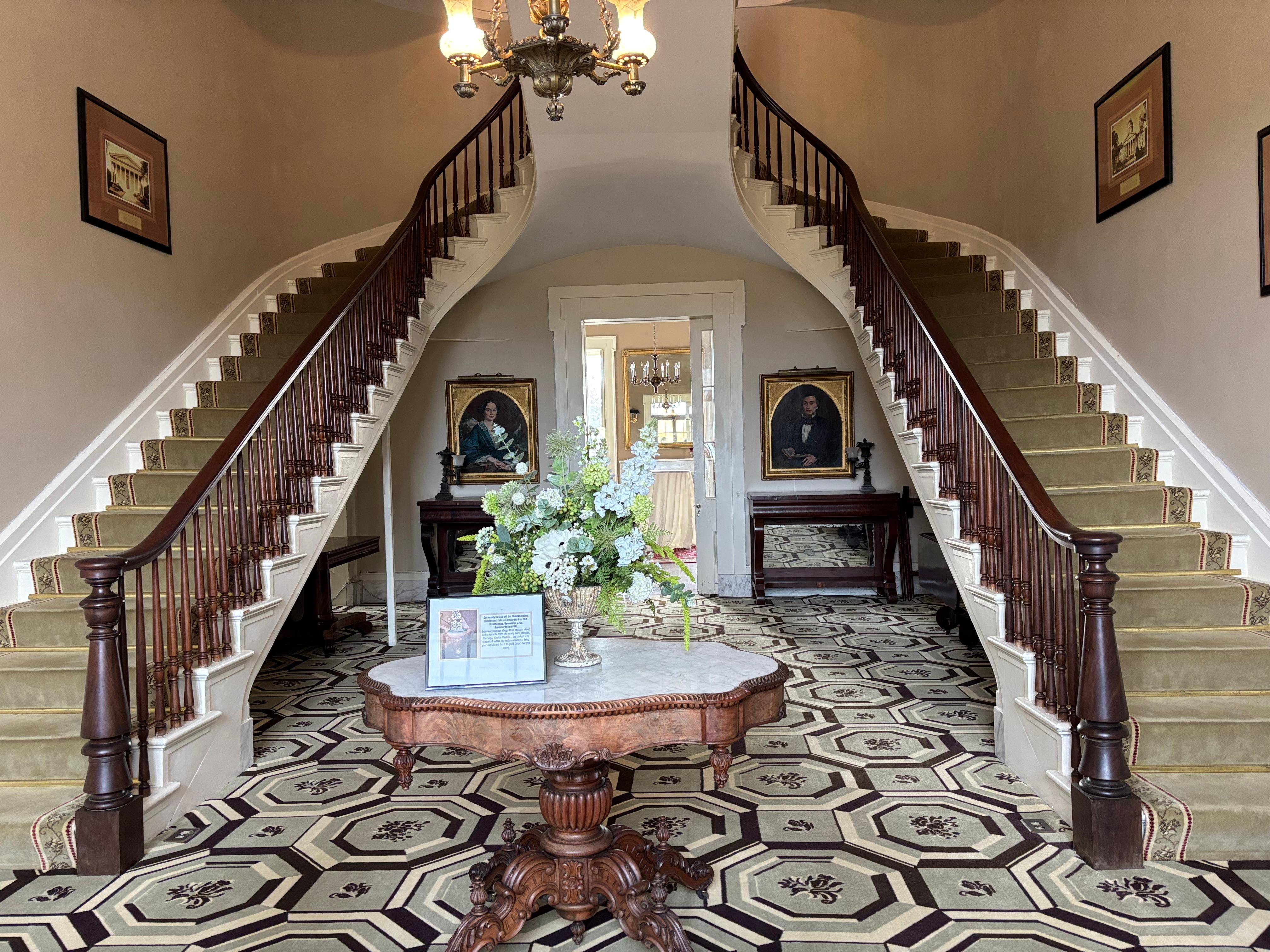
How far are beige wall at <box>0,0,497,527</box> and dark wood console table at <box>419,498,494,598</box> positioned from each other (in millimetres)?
2344

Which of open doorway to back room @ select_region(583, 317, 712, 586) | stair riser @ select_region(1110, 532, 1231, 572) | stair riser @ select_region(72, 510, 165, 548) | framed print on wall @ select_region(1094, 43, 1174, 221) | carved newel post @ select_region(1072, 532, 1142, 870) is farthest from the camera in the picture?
open doorway to back room @ select_region(583, 317, 712, 586)

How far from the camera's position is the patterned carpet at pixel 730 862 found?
7.66 ft

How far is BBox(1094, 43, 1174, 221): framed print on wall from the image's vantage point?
14.7ft

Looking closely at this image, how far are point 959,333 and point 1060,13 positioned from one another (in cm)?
226

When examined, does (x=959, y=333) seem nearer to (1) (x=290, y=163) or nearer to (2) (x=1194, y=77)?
(2) (x=1194, y=77)

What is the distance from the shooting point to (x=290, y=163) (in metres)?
7.23

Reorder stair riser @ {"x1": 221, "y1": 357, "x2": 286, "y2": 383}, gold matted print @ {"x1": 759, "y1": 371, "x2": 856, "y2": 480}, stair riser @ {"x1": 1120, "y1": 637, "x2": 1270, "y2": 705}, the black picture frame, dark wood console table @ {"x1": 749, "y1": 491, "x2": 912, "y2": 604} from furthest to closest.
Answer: gold matted print @ {"x1": 759, "y1": 371, "x2": 856, "y2": 480}
dark wood console table @ {"x1": 749, "y1": 491, "x2": 912, "y2": 604}
stair riser @ {"x1": 221, "y1": 357, "x2": 286, "y2": 383}
the black picture frame
stair riser @ {"x1": 1120, "y1": 637, "x2": 1270, "y2": 705}

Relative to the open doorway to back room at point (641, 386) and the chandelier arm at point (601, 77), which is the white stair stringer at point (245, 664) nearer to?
the chandelier arm at point (601, 77)

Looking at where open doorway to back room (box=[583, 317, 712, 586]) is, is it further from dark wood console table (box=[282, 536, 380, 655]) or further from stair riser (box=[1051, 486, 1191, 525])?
stair riser (box=[1051, 486, 1191, 525])

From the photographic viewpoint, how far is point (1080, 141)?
17.9ft

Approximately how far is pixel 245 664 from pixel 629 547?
2171 millimetres

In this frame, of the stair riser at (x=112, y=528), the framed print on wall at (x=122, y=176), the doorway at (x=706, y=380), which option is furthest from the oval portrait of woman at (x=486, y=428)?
the stair riser at (x=112, y=528)

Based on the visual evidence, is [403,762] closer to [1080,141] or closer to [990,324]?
[990,324]

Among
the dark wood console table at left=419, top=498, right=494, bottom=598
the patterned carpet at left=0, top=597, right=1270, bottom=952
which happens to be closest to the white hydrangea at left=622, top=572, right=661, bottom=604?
the patterned carpet at left=0, top=597, right=1270, bottom=952
